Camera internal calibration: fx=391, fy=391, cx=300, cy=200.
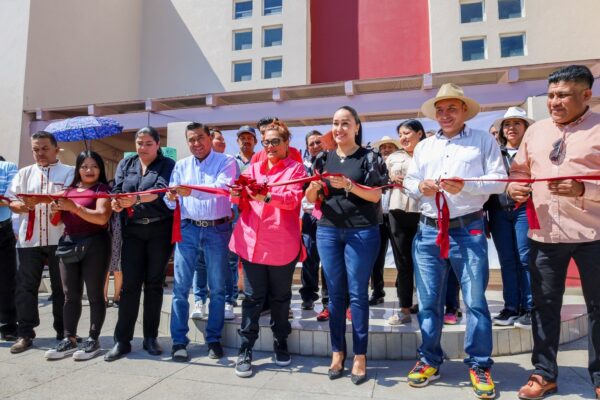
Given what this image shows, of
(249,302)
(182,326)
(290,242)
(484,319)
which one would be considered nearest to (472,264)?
(484,319)

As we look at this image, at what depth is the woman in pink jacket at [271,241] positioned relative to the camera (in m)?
3.08

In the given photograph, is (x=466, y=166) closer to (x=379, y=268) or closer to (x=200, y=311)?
(x=379, y=268)

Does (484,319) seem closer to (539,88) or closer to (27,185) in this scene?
(27,185)

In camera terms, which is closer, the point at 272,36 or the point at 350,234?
the point at 350,234

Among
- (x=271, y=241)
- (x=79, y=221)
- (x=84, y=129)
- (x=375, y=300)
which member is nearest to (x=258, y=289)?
(x=271, y=241)

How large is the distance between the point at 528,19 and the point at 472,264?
16.0 meters

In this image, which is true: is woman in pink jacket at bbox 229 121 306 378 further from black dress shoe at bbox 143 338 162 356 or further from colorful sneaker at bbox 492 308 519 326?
colorful sneaker at bbox 492 308 519 326

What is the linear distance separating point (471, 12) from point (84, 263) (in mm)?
17033

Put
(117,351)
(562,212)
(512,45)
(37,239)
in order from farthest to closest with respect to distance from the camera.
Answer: (512,45) < (37,239) < (117,351) < (562,212)

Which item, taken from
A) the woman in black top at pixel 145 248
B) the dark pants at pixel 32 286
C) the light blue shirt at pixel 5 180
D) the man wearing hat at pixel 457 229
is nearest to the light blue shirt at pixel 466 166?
the man wearing hat at pixel 457 229

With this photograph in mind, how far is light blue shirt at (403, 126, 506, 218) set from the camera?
8.82ft

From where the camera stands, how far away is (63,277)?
353cm

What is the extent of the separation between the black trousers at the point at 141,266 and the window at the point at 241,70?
1541 cm

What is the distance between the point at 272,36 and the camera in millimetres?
17578
